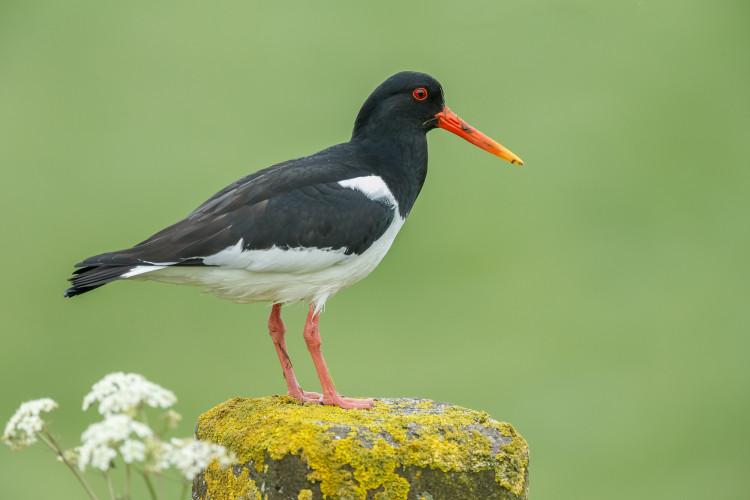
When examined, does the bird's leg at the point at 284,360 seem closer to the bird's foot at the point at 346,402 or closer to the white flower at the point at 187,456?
the bird's foot at the point at 346,402

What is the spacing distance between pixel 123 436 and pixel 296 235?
2.69m

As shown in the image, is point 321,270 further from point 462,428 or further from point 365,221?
point 462,428

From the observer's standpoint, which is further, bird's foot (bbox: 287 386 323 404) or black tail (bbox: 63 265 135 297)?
bird's foot (bbox: 287 386 323 404)

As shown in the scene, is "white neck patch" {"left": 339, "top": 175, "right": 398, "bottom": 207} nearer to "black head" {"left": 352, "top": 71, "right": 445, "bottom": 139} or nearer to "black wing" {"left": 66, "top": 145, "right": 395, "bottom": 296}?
"black wing" {"left": 66, "top": 145, "right": 395, "bottom": 296}

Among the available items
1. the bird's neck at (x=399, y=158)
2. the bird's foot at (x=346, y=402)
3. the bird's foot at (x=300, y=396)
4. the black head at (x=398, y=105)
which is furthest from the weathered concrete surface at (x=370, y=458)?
the black head at (x=398, y=105)

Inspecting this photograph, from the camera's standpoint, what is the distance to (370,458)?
14.5 ft

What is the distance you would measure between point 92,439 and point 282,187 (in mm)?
2915

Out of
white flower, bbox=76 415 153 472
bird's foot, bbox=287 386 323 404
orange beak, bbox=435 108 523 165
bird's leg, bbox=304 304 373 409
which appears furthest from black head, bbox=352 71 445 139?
white flower, bbox=76 415 153 472

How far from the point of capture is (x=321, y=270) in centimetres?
568

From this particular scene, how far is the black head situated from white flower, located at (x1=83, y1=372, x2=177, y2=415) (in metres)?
3.46

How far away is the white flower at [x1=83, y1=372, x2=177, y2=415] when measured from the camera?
3.29m

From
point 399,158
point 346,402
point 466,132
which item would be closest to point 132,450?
point 346,402

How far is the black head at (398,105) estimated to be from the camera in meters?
6.39

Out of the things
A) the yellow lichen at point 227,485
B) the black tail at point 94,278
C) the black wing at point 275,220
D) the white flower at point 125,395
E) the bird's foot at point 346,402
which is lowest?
the yellow lichen at point 227,485
